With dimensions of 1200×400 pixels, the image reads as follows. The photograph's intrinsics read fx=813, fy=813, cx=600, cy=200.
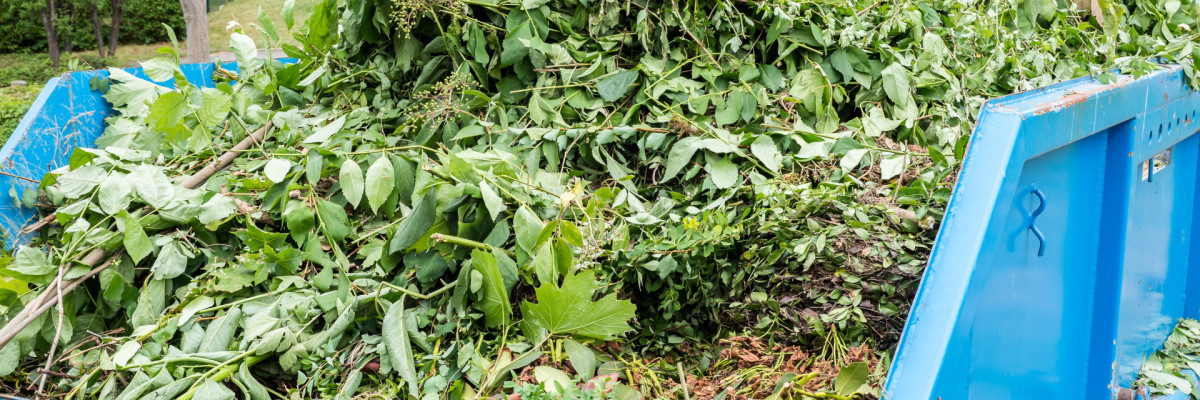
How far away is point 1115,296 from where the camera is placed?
1.82 meters

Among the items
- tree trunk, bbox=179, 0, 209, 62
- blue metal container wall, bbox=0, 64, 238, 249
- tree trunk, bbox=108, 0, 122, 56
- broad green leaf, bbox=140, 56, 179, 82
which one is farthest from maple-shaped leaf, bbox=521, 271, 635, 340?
tree trunk, bbox=108, 0, 122, 56

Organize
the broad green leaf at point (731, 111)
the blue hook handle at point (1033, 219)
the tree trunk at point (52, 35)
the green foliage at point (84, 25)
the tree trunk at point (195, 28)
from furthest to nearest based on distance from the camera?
1. the green foliage at point (84, 25)
2. the tree trunk at point (52, 35)
3. the tree trunk at point (195, 28)
4. the broad green leaf at point (731, 111)
5. the blue hook handle at point (1033, 219)

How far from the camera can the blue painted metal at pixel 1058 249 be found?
118 cm

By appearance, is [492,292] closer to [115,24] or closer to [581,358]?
[581,358]

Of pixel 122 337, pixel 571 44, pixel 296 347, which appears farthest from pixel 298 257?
pixel 571 44

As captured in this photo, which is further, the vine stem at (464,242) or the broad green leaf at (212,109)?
the broad green leaf at (212,109)

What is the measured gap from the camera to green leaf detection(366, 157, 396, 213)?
6.68 ft

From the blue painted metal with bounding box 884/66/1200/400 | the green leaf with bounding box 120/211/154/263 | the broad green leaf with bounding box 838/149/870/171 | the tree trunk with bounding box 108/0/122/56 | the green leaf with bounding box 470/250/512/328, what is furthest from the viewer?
the tree trunk with bounding box 108/0/122/56

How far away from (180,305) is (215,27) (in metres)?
18.1

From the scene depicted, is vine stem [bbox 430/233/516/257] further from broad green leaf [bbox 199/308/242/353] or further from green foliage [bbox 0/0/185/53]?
green foliage [bbox 0/0/185/53]

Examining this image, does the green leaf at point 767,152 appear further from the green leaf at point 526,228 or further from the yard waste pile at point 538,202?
the green leaf at point 526,228

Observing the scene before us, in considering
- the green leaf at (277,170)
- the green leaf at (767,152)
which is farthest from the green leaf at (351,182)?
the green leaf at (767,152)

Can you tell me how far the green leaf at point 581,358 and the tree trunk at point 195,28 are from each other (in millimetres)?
5963

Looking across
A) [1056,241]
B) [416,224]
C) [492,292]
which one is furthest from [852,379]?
[416,224]
